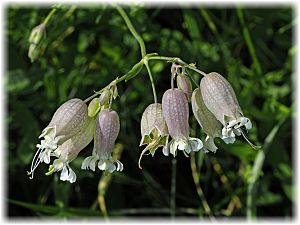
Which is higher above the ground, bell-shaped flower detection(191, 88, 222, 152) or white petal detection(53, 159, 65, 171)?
bell-shaped flower detection(191, 88, 222, 152)

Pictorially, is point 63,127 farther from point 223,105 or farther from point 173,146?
point 223,105

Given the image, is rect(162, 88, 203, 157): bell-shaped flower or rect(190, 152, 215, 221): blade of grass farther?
rect(190, 152, 215, 221): blade of grass

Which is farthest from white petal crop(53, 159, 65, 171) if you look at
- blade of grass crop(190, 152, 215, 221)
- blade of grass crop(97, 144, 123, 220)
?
blade of grass crop(190, 152, 215, 221)

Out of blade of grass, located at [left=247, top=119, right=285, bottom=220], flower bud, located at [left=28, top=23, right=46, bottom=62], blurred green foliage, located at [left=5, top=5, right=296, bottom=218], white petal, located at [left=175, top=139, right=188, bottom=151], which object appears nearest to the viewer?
white petal, located at [left=175, top=139, right=188, bottom=151]

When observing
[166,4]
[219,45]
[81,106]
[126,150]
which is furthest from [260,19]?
[81,106]

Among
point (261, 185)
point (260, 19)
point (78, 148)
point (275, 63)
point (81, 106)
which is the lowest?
point (261, 185)

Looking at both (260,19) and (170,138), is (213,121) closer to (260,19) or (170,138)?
(170,138)

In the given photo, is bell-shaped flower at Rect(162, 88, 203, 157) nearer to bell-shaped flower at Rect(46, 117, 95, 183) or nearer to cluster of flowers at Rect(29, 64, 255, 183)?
cluster of flowers at Rect(29, 64, 255, 183)

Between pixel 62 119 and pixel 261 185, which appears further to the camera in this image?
pixel 261 185
